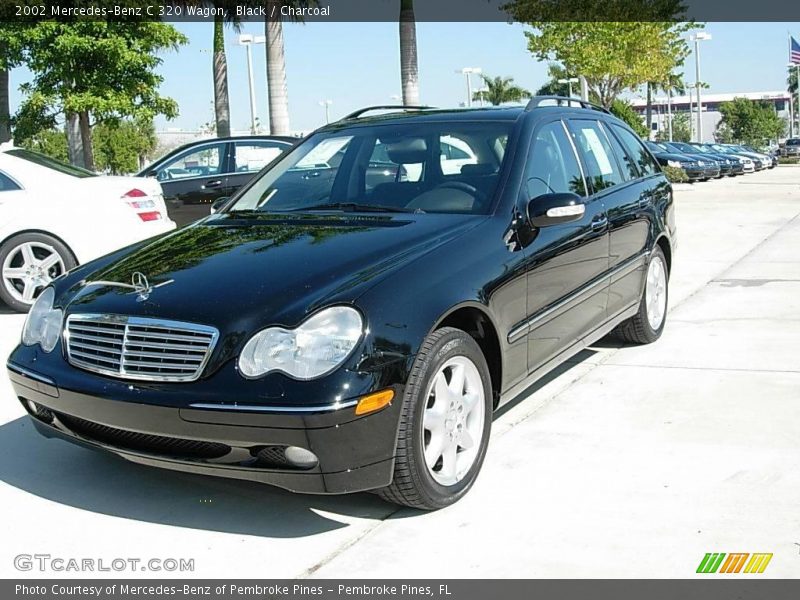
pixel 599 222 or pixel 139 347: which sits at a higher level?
pixel 599 222

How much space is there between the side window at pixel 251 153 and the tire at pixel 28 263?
3.85 metres

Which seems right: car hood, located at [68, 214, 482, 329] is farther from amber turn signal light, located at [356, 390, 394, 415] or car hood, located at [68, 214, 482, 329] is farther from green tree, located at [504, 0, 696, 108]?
green tree, located at [504, 0, 696, 108]

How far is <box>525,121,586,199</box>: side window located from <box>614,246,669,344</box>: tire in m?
1.33

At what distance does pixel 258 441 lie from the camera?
3244mm

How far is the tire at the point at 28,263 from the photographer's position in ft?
26.8

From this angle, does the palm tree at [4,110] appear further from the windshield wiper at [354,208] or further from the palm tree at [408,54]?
the windshield wiper at [354,208]

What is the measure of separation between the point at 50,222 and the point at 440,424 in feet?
18.7

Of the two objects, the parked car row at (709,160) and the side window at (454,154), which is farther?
the parked car row at (709,160)

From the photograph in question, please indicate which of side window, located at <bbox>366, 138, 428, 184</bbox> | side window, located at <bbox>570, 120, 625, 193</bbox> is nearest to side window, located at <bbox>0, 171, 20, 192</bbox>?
side window, located at <bbox>366, 138, 428, 184</bbox>

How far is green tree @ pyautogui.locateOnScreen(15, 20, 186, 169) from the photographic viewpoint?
1552cm

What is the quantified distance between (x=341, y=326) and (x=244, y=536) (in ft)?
2.95

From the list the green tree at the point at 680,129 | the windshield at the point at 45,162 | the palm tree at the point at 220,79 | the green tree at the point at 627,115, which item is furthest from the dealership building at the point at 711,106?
the windshield at the point at 45,162

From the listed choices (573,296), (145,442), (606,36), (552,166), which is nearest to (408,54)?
(552,166)

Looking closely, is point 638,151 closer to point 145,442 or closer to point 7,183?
point 145,442
